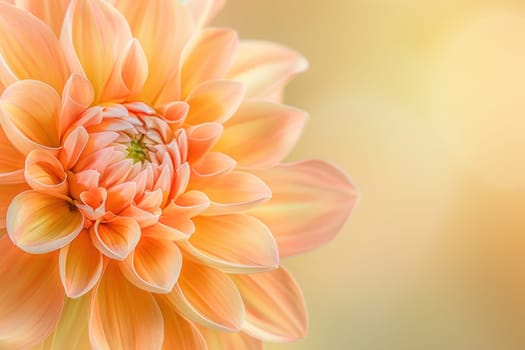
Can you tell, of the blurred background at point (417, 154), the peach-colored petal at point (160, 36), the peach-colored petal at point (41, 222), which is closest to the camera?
the peach-colored petal at point (41, 222)

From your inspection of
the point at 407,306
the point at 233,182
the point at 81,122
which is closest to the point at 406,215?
the point at 407,306

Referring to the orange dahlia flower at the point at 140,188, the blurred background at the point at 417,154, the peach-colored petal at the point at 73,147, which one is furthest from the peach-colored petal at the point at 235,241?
the blurred background at the point at 417,154

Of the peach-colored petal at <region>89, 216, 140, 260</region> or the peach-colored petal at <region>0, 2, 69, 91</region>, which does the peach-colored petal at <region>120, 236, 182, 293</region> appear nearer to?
the peach-colored petal at <region>89, 216, 140, 260</region>

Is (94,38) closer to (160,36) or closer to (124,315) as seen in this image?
(160,36)

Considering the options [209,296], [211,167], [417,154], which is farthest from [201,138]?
[417,154]

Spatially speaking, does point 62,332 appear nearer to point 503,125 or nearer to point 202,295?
point 202,295

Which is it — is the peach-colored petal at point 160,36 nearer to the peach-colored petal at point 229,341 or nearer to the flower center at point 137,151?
the flower center at point 137,151
